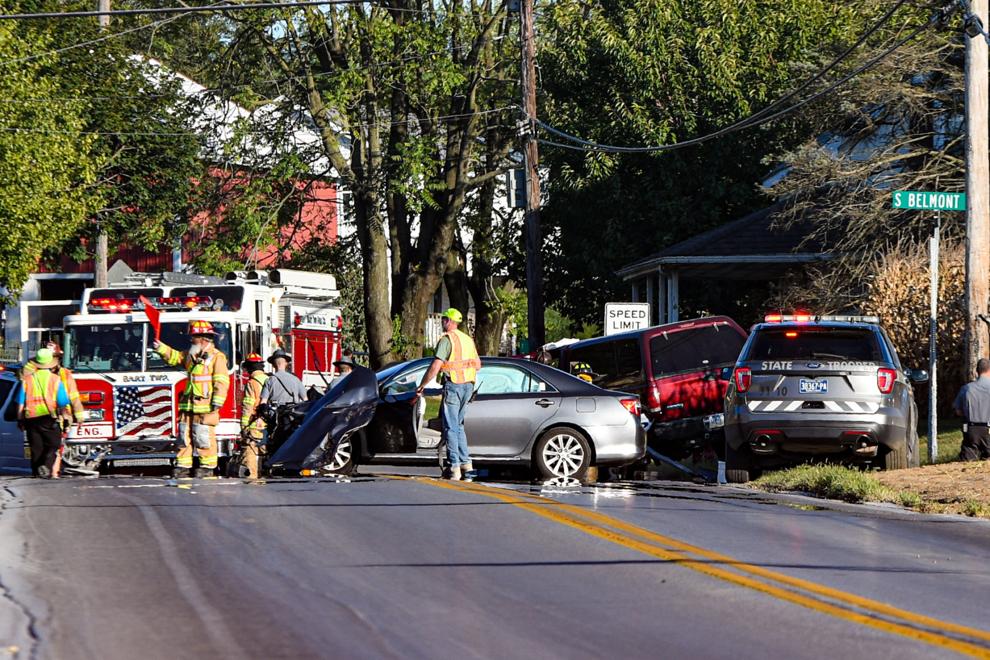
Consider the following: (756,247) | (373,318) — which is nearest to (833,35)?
(756,247)

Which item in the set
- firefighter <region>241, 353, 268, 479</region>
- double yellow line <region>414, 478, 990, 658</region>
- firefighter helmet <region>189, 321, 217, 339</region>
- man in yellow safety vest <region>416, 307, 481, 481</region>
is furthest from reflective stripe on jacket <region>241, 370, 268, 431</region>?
double yellow line <region>414, 478, 990, 658</region>

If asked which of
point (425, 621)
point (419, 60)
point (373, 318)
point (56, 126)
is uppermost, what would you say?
point (419, 60)

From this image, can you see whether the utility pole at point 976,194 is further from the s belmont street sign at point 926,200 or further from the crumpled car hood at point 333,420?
the crumpled car hood at point 333,420

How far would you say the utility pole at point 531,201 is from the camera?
29188mm

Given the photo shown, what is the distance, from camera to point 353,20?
35531 mm

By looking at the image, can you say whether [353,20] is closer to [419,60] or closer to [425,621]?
[419,60]

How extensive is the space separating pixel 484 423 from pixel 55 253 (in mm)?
23519

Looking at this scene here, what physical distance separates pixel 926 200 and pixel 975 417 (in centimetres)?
273

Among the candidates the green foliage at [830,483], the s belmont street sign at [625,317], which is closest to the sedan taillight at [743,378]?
the green foliage at [830,483]

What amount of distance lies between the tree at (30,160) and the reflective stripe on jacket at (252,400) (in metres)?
11.0

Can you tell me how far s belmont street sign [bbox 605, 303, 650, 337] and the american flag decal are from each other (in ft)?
32.0

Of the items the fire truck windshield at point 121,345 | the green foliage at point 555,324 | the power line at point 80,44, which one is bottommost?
the fire truck windshield at point 121,345

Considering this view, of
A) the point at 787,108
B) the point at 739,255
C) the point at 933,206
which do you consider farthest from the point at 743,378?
the point at 787,108

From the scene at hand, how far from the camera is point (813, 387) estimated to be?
16438 millimetres
